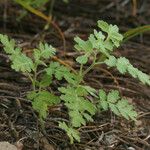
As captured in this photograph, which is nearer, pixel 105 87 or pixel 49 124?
pixel 49 124

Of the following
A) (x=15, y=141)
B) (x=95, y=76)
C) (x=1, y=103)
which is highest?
(x=95, y=76)

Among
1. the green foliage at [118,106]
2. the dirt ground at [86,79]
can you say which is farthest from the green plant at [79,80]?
the dirt ground at [86,79]

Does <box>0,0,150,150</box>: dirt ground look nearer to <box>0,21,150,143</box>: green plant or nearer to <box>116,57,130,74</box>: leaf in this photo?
<box>0,21,150,143</box>: green plant

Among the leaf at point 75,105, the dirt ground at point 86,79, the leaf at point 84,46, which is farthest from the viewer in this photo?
the dirt ground at point 86,79

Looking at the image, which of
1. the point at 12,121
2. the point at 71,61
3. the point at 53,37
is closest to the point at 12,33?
the point at 53,37

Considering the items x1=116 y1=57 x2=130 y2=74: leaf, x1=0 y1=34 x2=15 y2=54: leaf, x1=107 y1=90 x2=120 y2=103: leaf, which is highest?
x1=0 y1=34 x2=15 y2=54: leaf

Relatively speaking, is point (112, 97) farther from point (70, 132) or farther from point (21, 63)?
point (21, 63)

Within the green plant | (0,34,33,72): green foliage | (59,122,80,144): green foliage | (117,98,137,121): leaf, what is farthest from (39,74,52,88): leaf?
(117,98,137,121): leaf

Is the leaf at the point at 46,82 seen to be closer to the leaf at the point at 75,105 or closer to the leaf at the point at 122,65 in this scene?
the leaf at the point at 75,105

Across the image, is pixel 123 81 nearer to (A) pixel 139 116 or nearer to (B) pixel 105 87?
(B) pixel 105 87
